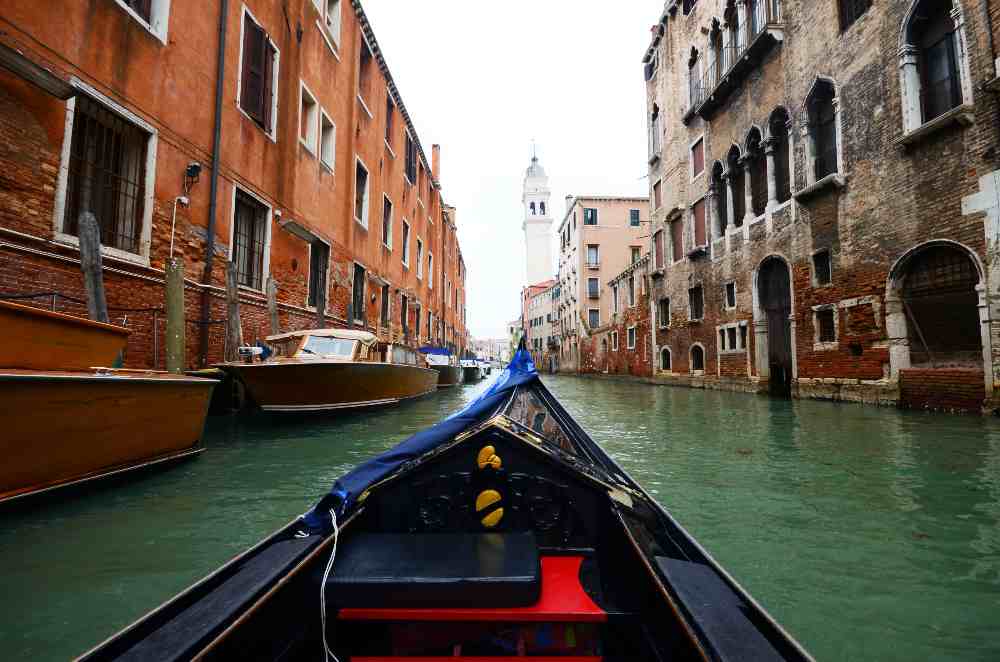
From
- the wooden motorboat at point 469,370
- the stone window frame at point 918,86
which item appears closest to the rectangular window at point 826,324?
the stone window frame at point 918,86

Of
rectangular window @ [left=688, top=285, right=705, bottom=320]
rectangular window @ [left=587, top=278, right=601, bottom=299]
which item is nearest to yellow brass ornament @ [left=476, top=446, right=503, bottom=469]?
rectangular window @ [left=688, top=285, right=705, bottom=320]

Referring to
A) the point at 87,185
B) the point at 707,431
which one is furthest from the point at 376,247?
the point at 707,431

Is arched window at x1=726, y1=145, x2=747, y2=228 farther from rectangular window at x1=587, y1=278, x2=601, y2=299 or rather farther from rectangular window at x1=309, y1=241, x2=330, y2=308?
rectangular window at x1=587, y1=278, x2=601, y2=299

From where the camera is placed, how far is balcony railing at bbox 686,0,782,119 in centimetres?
1020

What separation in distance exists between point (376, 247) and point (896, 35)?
429 inches

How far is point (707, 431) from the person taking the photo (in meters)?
5.89

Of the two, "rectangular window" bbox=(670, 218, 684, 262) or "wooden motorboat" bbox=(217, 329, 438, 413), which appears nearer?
"wooden motorboat" bbox=(217, 329, 438, 413)

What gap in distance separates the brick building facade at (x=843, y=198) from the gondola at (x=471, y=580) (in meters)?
6.96

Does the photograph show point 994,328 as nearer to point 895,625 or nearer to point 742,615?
point 895,625

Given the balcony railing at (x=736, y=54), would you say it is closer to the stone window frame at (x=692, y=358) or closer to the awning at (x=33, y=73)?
the stone window frame at (x=692, y=358)

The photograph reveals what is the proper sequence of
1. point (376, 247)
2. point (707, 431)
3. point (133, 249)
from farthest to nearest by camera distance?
point (376, 247) → point (707, 431) → point (133, 249)

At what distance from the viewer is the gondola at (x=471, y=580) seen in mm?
1113

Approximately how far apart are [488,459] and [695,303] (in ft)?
45.8

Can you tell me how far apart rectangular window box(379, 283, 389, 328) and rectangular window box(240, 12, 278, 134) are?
5994mm
